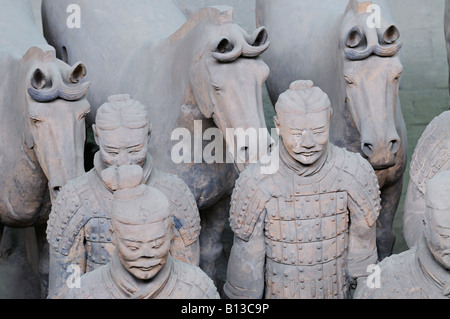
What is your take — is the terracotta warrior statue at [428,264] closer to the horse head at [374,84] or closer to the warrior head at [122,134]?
the warrior head at [122,134]

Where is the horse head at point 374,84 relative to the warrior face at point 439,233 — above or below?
above

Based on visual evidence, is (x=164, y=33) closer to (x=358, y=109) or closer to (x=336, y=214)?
(x=358, y=109)

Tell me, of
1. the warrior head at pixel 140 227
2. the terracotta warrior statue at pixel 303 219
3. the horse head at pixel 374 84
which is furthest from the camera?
the horse head at pixel 374 84

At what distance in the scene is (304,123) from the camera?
17.1 ft

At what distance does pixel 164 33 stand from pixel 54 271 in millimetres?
Result: 1847

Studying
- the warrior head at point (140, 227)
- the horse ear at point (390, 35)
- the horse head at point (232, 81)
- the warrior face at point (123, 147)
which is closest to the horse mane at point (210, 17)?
the horse head at point (232, 81)

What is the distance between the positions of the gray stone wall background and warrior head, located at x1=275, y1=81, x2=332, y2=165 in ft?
7.93

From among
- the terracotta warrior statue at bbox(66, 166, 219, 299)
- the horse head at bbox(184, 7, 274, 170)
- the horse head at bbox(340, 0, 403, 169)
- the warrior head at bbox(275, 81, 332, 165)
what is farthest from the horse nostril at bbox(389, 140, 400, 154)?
the terracotta warrior statue at bbox(66, 166, 219, 299)

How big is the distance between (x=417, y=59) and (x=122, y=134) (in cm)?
529

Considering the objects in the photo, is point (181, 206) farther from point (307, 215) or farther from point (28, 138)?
point (28, 138)

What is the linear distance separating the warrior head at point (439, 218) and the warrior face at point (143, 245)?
36.1 inches

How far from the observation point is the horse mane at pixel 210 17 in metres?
6.09

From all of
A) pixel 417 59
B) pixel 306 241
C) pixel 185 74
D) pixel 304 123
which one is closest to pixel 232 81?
pixel 185 74
